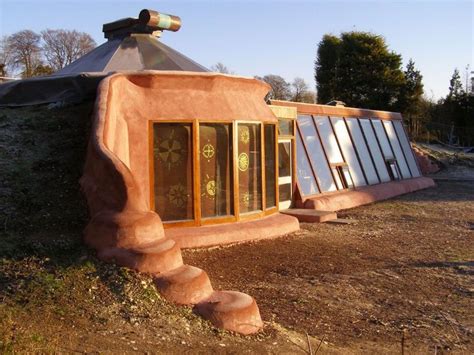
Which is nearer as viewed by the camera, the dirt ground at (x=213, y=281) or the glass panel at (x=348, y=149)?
the dirt ground at (x=213, y=281)

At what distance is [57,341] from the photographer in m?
4.45

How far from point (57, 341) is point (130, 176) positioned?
2.95 metres

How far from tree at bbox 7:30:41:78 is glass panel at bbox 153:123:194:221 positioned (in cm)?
3520

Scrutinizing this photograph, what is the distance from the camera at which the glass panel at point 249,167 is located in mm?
10273

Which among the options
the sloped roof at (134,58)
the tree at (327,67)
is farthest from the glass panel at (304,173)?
the tree at (327,67)

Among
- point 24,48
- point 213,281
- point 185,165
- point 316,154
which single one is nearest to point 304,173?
point 316,154

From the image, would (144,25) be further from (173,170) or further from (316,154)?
(316,154)

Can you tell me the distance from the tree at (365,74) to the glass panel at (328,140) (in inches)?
975

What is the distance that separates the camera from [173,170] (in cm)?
932

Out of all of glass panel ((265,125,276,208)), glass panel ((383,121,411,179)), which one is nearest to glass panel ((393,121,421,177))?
glass panel ((383,121,411,179))

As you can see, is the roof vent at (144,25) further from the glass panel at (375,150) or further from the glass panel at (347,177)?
the glass panel at (375,150)

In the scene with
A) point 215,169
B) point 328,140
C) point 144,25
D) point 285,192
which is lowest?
point 285,192

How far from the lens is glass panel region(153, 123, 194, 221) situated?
30.2 ft

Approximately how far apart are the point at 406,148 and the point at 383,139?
6.59 ft
